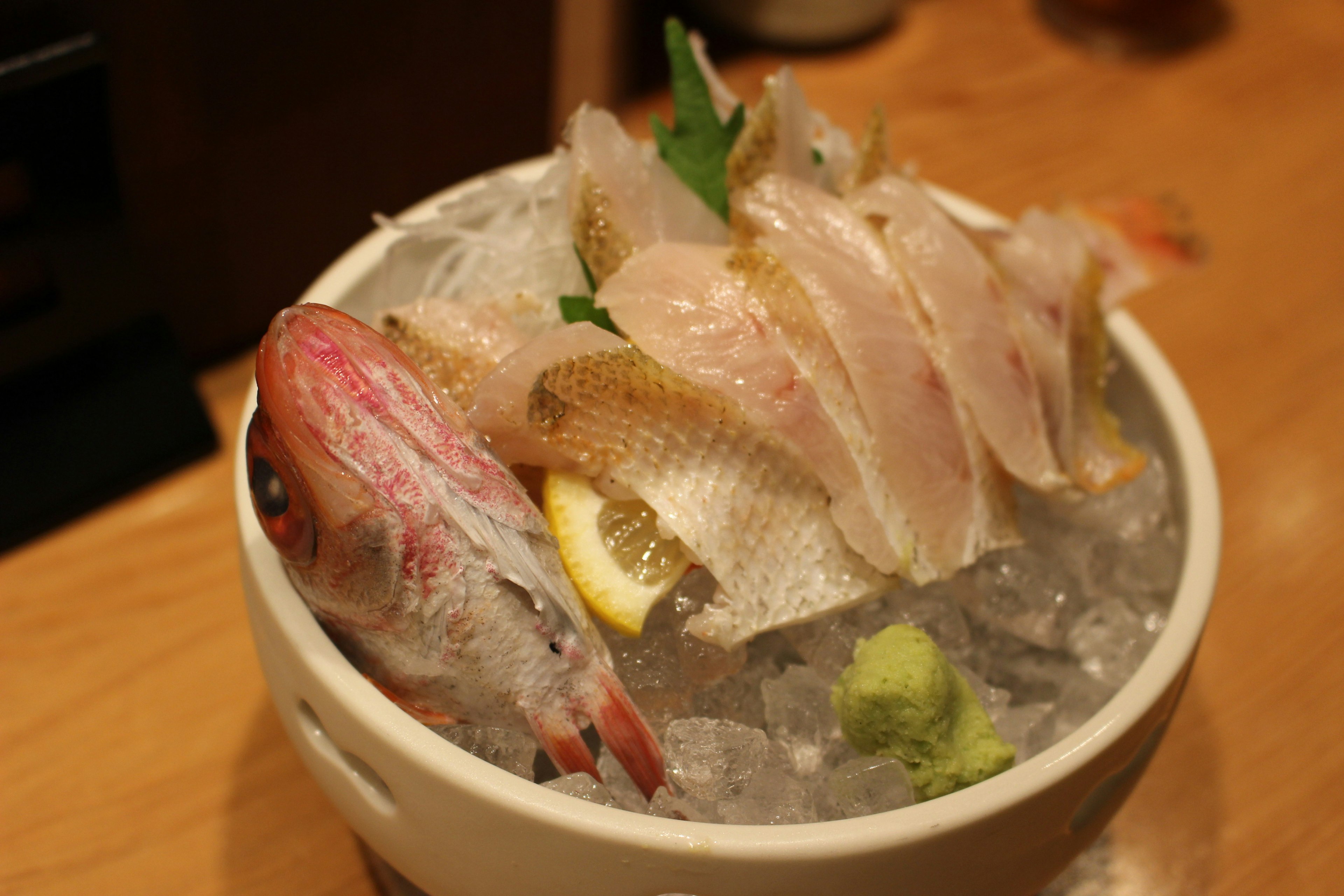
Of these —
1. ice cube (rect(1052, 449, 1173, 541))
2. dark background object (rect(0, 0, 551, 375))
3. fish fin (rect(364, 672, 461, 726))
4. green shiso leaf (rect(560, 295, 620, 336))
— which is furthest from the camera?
dark background object (rect(0, 0, 551, 375))

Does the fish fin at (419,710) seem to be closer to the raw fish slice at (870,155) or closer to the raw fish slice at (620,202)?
the raw fish slice at (620,202)

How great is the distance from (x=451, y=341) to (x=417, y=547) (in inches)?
8.4

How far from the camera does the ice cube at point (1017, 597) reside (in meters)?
0.80

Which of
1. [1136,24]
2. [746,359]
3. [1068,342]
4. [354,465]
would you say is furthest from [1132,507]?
[1136,24]

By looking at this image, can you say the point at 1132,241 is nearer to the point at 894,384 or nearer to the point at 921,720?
the point at 894,384

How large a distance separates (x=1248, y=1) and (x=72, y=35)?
6.53 feet

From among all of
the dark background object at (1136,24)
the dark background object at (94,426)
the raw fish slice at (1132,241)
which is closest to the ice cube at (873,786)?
the raw fish slice at (1132,241)

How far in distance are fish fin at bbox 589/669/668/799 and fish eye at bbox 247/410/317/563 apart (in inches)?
7.5

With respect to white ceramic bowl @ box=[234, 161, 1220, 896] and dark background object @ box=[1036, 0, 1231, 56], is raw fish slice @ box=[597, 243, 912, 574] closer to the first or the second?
white ceramic bowl @ box=[234, 161, 1220, 896]

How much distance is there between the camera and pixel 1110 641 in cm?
83

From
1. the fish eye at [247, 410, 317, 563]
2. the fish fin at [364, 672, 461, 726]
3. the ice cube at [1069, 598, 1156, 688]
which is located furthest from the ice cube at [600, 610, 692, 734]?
the ice cube at [1069, 598, 1156, 688]

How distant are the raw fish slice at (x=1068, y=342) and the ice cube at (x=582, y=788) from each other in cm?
45

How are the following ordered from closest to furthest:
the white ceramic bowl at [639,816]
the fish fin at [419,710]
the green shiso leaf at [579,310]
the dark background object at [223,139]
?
the white ceramic bowl at [639,816], the fish fin at [419,710], the green shiso leaf at [579,310], the dark background object at [223,139]

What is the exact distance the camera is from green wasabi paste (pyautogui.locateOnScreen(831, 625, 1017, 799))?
0.62 meters
